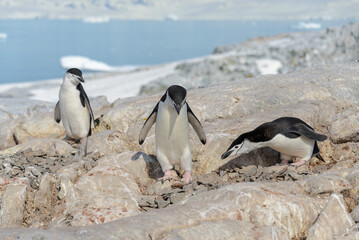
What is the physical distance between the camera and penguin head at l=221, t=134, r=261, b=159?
4754 millimetres

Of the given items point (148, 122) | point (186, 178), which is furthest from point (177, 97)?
point (186, 178)

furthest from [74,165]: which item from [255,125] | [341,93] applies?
[341,93]

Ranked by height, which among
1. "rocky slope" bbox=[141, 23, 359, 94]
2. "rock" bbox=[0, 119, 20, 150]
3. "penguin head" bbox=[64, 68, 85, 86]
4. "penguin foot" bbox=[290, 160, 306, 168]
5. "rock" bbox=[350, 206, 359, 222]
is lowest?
"rocky slope" bbox=[141, 23, 359, 94]

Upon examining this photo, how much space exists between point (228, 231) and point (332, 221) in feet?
2.94

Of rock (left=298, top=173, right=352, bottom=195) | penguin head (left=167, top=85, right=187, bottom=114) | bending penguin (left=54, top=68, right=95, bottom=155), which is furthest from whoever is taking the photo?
bending penguin (left=54, top=68, right=95, bottom=155)

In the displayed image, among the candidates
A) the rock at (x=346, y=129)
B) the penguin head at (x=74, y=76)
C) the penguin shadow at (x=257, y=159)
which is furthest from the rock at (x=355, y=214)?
the penguin head at (x=74, y=76)

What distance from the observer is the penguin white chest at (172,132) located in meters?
4.65

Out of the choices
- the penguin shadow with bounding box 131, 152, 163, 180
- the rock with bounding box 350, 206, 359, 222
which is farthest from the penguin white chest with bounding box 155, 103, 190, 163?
the rock with bounding box 350, 206, 359, 222

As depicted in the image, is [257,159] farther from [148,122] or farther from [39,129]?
[39,129]

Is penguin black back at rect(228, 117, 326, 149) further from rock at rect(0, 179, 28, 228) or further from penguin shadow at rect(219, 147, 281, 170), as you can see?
rock at rect(0, 179, 28, 228)

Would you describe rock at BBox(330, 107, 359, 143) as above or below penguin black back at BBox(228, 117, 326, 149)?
below

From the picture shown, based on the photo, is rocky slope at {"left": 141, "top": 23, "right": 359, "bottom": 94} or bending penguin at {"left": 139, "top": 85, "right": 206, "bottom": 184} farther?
rocky slope at {"left": 141, "top": 23, "right": 359, "bottom": 94}

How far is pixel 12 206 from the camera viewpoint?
4.18m

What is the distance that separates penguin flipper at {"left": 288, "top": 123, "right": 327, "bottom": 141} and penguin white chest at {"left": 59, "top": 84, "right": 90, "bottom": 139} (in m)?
2.82
